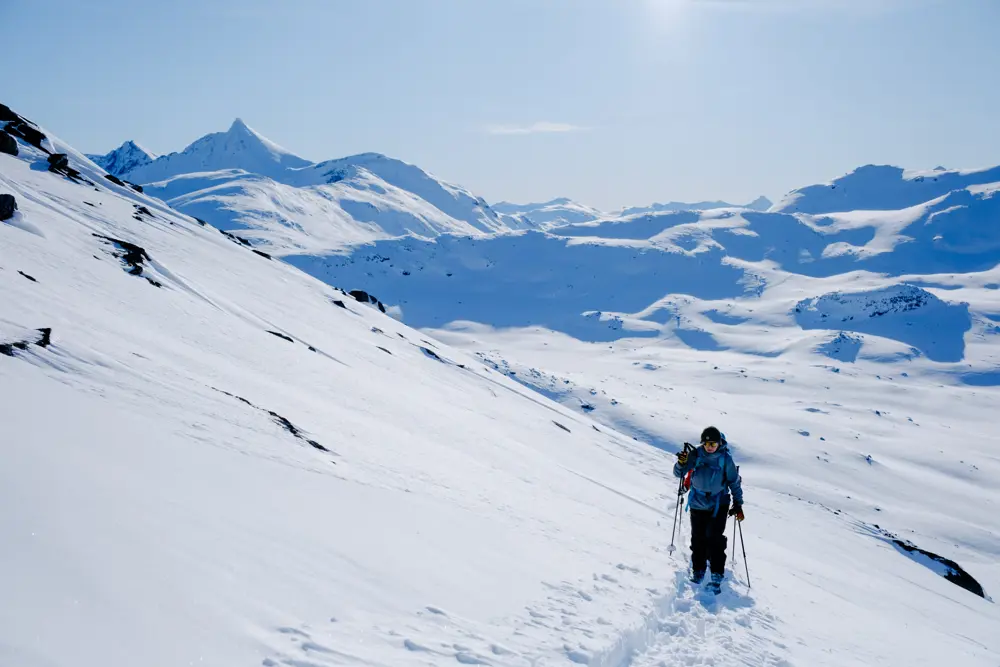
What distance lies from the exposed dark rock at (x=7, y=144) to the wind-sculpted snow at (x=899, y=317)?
480 ft

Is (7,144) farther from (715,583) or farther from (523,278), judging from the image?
(523,278)

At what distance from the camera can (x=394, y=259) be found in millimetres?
175500

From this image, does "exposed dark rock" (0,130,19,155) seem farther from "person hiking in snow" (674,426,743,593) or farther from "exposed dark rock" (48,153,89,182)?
"person hiking in snow" (674,426,743,593)

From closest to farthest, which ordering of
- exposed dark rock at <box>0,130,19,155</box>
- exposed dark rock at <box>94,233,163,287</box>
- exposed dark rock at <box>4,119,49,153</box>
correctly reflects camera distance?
exposed dark rock at <box>94,233,163,287</box>
exposed dark rock at <box>0,130,19,155</box>
exposed dark rock at <box>4,119,49,153</box>

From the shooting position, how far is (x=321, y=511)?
327 inches

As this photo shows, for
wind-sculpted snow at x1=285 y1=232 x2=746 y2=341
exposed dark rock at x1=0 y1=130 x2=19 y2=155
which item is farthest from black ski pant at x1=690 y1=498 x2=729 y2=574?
wind-sculpted snow at x1=285 y1=232 x2=746 y2=341

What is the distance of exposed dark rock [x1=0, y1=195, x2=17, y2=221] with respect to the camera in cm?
1922

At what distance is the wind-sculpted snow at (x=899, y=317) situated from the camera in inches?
5257

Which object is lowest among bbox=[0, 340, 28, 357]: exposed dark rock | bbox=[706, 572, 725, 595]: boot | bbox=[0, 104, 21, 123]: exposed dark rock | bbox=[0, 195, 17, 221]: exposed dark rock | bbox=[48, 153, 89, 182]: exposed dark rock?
bbox=[706, 572, 725, 595]: boot

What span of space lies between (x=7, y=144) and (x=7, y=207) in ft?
45.1

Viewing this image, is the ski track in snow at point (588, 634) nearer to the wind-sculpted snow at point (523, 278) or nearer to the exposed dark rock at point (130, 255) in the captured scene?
the exposed dark rock at point (130, 255)

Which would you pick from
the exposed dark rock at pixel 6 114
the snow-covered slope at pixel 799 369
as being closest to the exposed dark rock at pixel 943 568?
the snow-covered slope at pixel 799 369

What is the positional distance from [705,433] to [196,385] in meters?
9.81

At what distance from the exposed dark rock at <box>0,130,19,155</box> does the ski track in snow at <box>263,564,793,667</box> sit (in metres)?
34.2
